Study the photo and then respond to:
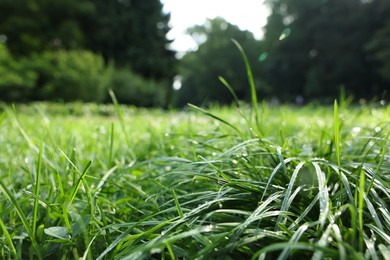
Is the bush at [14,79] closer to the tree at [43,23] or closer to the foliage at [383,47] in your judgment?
the tree at [43,23]

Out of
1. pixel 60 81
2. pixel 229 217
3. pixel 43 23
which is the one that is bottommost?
pixel 229 217

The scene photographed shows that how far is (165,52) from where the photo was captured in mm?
25578

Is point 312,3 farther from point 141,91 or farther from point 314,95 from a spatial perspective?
point 141,91

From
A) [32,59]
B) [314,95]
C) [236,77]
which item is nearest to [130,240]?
[32,59]

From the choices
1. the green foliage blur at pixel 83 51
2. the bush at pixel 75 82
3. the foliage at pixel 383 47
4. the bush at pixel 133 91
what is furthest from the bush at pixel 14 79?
the foliage at pixel 383 47

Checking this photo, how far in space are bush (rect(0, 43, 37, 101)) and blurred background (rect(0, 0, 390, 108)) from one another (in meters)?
0.04

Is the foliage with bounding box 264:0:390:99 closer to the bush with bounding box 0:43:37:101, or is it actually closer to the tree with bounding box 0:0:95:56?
the tree with bounding box 0:0:95:56

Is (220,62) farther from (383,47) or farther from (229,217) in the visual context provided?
(229,217)

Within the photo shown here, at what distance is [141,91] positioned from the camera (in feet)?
58.2

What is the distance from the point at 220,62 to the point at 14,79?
938 inches

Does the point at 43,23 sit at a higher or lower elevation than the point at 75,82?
higher

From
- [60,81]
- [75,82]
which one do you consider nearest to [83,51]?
[60,81]

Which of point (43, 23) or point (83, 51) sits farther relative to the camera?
point (43, 23)

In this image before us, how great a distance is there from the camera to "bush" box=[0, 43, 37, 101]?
39.7 feet
